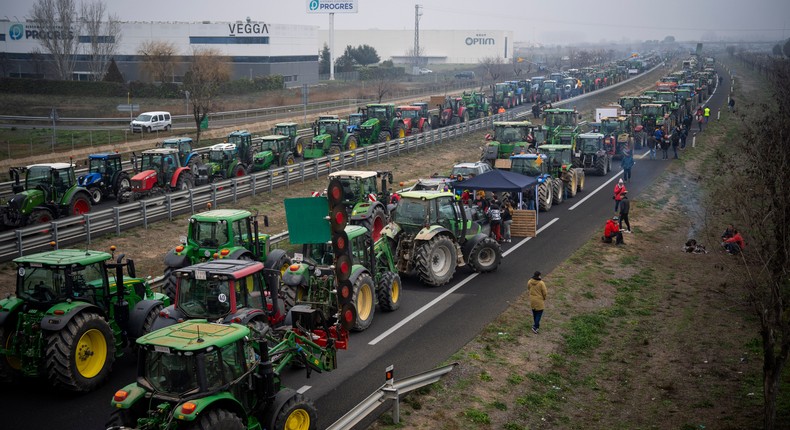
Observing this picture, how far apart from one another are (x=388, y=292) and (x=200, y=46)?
7427cm

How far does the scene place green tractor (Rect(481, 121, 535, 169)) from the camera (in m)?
35.9

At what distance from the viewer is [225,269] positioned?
13.1 metres

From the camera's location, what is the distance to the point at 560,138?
38.3 meters

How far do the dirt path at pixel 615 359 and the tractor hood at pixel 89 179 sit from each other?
1843cm

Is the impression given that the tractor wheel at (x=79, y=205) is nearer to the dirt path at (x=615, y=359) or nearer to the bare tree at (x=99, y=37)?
the dirt path at (x=615, y=359)

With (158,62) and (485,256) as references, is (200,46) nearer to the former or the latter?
(158,62)

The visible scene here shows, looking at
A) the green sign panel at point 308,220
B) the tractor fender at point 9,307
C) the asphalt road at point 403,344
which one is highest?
the green sign panel at point 308,220

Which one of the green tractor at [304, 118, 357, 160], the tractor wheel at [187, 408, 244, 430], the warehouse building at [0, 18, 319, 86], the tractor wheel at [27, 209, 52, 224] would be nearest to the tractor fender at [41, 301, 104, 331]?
the tractor wheel at [187, 408, 244, 430]

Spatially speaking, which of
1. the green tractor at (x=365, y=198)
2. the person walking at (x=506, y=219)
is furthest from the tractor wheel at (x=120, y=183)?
the person walking at (x=506, y=219)

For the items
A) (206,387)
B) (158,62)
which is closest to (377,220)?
(206,387)

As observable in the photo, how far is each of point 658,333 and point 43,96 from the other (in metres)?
59.1

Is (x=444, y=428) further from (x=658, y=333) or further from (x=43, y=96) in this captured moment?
(x=43, y=96)

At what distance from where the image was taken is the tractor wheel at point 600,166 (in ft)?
125

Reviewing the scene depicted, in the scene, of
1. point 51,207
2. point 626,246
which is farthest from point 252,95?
point 626,246
